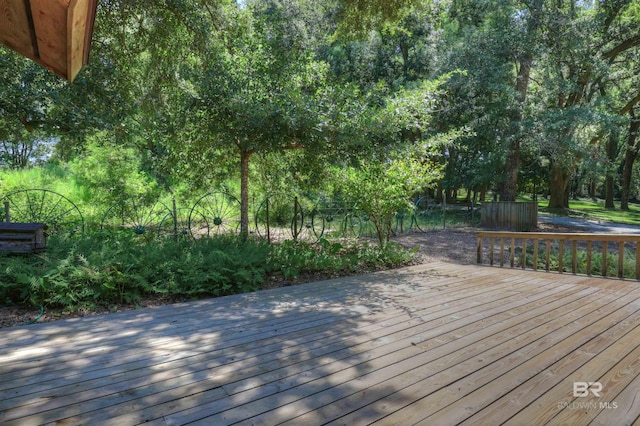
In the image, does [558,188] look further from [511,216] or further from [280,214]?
[280,214]

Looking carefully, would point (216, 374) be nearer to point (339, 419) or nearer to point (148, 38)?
point (339, 419)

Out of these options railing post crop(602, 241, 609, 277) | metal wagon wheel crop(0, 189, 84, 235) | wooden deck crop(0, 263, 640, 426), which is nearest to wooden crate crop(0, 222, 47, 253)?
wooden deck crop(0, 263, 640, 426)

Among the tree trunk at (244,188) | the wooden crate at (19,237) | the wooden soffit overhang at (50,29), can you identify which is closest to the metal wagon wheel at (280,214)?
the tree trunk at (244,188)

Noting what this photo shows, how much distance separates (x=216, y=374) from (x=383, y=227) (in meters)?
5.17

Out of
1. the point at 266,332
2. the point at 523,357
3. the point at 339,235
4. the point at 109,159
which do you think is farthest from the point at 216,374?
the point at 109,159

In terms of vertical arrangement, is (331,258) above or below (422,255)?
above

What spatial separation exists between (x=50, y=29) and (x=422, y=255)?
6.92 metres

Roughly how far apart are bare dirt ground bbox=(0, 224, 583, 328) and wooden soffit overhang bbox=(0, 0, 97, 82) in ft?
7.33

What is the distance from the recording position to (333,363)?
252 cm

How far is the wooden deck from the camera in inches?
77.4

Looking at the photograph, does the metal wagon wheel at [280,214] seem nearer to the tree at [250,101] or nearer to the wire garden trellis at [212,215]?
the wire garden trellis at [212,215]

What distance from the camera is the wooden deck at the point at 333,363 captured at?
196 centimetres

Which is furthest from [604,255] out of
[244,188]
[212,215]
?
[212,215]

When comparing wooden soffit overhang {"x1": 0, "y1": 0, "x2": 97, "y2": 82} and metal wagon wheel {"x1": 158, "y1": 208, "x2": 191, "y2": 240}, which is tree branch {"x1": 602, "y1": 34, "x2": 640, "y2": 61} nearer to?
metal wagon wheel {"x1": 158, "y1": 208, "x2": 191, "y2": 240}
